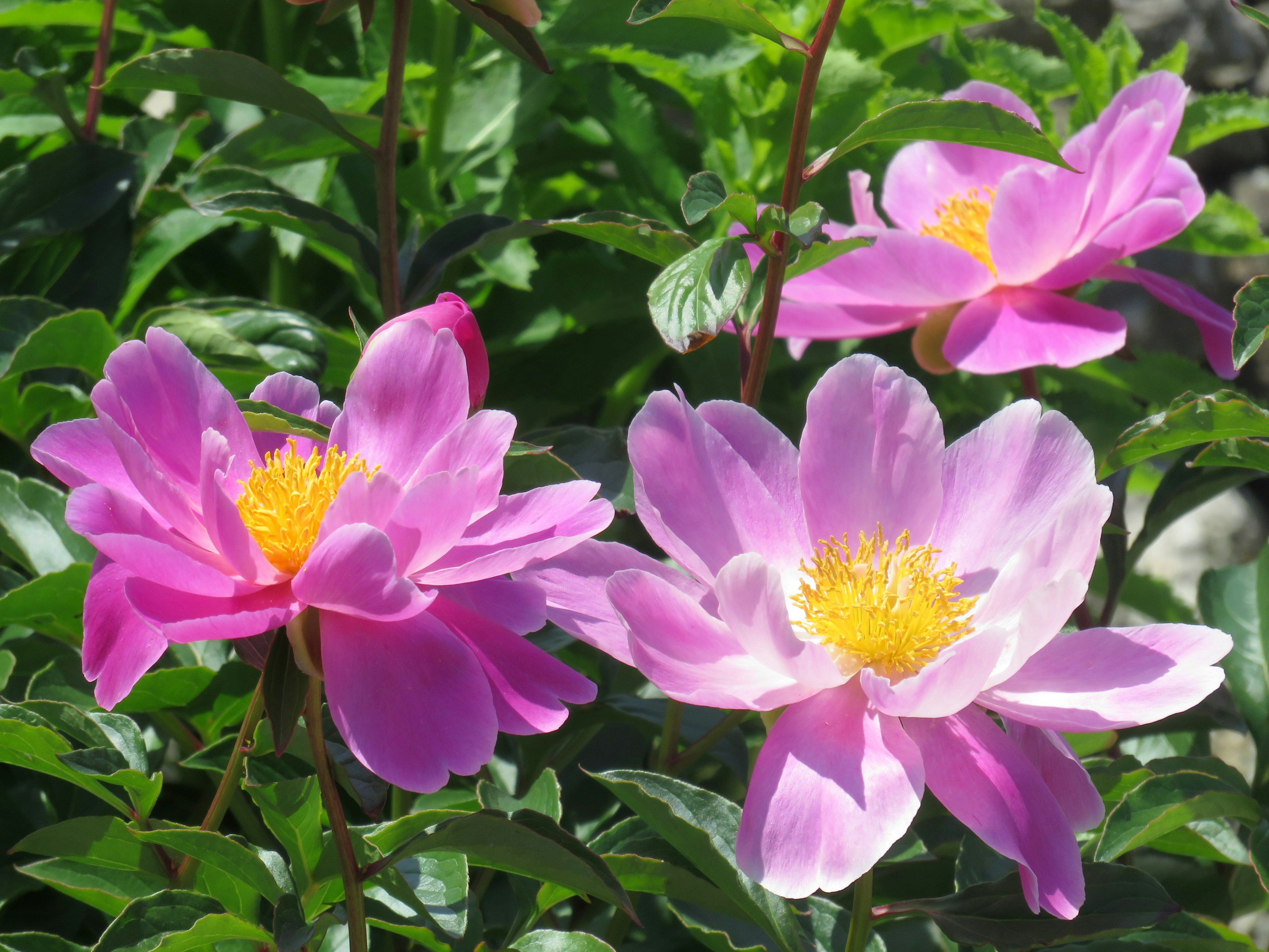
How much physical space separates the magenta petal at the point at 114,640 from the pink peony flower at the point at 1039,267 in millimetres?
453

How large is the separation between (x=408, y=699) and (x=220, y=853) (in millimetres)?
149

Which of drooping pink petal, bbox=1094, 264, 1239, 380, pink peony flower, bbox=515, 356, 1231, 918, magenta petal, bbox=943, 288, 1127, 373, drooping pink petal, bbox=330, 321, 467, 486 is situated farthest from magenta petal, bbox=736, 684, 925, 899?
drooping pink petal, bbox=1094, 264, 1239, 380

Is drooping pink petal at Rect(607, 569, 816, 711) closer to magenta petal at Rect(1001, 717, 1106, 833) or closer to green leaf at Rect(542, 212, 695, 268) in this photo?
magenta petal at Rect(1001, 717, 1106, 833)

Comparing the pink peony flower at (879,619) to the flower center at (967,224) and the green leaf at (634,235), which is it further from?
the flower center at (967,224)

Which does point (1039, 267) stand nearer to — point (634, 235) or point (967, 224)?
A: point (967, 224)

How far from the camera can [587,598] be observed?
0.53 meters

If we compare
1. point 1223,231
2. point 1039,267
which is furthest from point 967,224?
point 1223,231

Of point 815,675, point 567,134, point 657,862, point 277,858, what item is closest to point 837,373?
point 815,675

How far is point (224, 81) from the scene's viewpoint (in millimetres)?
727

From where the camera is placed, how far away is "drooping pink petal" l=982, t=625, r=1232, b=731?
0.49 metres

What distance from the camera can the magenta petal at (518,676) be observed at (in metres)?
0.50

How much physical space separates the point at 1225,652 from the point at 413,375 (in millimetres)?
382

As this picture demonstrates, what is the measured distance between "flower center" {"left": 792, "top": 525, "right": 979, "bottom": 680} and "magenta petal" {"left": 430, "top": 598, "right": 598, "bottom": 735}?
157 mm

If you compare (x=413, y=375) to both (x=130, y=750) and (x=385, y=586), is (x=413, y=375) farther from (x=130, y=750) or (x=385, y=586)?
(x=130, y=750)
